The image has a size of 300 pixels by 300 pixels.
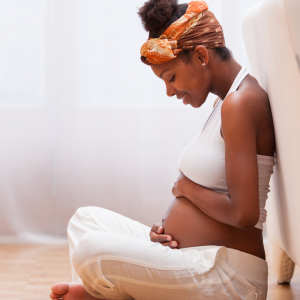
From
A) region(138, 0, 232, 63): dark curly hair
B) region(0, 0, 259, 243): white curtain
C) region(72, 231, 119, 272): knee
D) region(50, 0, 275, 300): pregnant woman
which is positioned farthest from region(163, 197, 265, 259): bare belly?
region(0, 0, 259, 243): white curtain

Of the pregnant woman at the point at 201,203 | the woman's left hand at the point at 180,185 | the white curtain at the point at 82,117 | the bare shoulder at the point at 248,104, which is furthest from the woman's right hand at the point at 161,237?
the white curtain at the point at 82,117

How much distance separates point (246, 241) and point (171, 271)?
0.21m

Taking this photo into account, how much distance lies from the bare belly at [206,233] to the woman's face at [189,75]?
0.30 meters

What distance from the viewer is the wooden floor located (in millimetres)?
1357

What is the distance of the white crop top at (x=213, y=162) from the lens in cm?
96

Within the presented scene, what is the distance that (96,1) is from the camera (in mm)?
2209

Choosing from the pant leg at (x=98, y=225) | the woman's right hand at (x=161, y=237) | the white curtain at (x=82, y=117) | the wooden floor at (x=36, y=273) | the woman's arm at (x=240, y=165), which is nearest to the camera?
the woman's arm at (x=240, y=165)

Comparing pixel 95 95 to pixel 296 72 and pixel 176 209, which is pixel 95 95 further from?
pixel 296 72

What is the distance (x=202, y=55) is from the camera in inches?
40.9

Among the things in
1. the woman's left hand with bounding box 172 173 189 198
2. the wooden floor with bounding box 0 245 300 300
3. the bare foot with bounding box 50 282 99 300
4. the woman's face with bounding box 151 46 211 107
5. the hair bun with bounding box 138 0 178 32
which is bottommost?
the wooden floor with bounding box 0 245 300 300

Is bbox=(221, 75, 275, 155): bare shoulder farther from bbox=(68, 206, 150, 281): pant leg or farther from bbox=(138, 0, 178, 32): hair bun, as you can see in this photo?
bbox=(68, 206, 150, 281): pant leg

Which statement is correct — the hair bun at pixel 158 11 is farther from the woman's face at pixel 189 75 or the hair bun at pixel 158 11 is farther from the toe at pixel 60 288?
the toe at pixel 60 288

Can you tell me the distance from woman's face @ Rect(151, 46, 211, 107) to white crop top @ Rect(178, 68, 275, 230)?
0.29 feet

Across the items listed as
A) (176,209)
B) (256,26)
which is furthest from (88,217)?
→ (256,26)
